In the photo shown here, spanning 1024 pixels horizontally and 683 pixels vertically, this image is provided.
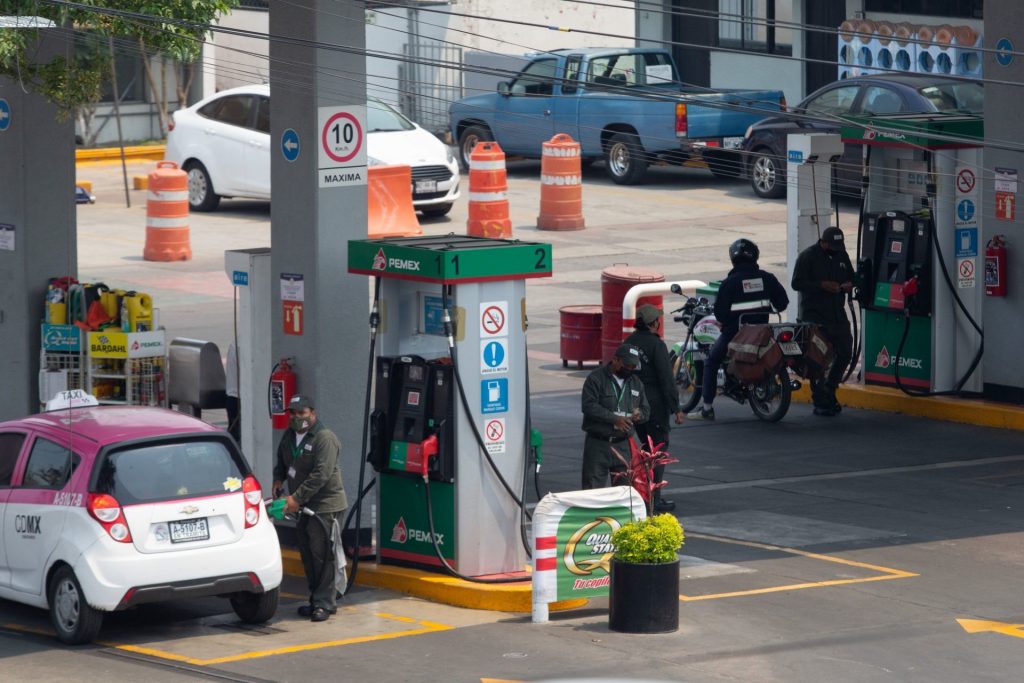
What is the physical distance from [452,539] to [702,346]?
709 centimetres

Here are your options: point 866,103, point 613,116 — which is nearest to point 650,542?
point 866,103

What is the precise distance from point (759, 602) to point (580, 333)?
936 centimetres

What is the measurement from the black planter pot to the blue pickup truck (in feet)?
68.2

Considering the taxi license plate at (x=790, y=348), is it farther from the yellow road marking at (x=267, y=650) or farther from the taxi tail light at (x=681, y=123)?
the taxi tail light at (x=681, y=123)

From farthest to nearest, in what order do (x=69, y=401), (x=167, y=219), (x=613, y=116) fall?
(x=613, y=116) < (x=167, y=219) < (x=69, y=401)

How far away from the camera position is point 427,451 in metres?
12.5

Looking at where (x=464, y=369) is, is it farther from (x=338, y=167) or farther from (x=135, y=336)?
(x=135, y=336)

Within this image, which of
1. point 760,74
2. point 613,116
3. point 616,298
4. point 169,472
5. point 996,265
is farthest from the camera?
point 760,74

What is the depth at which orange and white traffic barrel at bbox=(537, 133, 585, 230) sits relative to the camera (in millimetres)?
29469

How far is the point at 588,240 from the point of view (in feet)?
97.5

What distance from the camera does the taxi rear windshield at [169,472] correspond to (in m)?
11.6

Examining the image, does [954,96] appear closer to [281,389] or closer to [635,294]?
[635,294]

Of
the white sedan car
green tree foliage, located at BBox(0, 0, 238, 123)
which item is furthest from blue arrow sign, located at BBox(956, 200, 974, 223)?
the white sedan car

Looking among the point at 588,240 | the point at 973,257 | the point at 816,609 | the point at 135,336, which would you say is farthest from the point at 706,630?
the point at 588,240
